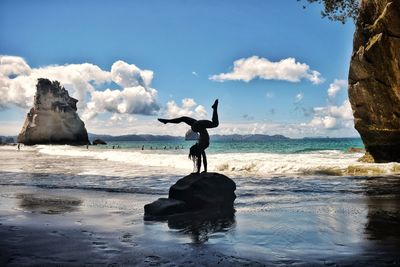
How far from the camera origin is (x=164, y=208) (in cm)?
1037

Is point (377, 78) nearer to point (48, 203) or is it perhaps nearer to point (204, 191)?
point (204, 191)

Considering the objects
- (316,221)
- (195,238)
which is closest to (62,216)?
(195,238)

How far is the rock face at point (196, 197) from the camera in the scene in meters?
10.5

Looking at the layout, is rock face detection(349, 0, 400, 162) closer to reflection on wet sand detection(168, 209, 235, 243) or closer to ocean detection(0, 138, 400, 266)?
ocean detection(0, 138, 400, 266)

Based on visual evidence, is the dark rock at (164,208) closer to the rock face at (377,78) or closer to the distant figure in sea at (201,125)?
the distant figure in sea at (201,125)

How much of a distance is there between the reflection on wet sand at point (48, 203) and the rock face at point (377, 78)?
19293 mm

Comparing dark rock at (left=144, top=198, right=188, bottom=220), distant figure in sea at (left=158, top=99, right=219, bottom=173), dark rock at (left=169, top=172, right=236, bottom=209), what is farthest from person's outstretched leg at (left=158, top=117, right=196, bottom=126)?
dark rock at (left=144, top=198, right=188, bottom=220)

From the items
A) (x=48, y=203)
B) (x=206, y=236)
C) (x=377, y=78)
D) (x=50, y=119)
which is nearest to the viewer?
(x=206, y=236)

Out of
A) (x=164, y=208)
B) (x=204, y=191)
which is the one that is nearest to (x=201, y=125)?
(x=204, y=191)

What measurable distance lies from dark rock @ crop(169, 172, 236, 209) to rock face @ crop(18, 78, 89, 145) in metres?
113

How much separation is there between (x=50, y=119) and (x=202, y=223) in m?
118

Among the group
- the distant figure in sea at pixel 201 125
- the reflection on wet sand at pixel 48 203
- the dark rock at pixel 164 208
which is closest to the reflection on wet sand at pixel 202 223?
the dark rock at pixel 164 208

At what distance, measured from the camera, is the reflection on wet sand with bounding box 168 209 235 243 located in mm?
8102

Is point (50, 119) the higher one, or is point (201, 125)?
point (50, 119)
